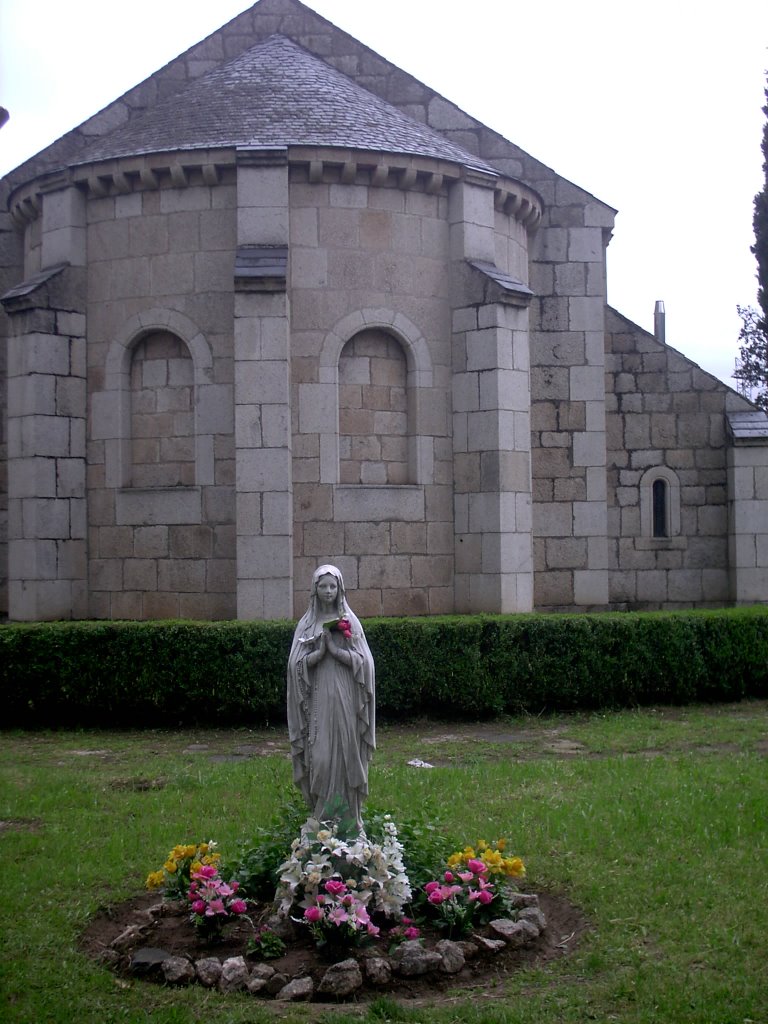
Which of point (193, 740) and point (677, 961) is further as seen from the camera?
point (193, 740)

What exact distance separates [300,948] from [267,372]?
8.59 meters

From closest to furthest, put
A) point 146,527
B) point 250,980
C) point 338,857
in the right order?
point 250,980 < point 338,857 < point 146,527

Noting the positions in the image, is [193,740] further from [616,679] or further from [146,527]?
[616,679]

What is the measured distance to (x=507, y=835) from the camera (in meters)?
7.42

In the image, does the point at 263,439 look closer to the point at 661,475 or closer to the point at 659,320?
the point at 661,475

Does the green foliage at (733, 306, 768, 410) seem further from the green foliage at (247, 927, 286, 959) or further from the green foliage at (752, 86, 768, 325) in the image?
the green foliage at (247, 927, 286, 959)

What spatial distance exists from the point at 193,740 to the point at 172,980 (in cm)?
617

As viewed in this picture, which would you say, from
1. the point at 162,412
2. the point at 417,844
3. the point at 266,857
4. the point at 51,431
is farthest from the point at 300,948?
the point at 51,431

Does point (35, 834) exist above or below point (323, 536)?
below

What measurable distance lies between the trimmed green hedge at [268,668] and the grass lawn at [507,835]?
1.33 feet

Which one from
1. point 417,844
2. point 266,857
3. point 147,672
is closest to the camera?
point 266,857

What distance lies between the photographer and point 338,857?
562cm

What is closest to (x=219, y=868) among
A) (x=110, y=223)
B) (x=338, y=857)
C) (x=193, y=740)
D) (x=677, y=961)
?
(x=338, y=857)

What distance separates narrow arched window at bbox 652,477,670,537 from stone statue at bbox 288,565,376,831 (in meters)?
12.0
